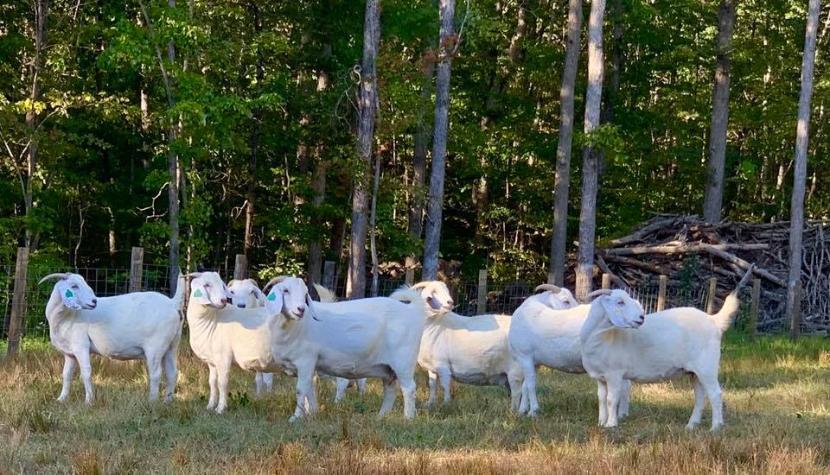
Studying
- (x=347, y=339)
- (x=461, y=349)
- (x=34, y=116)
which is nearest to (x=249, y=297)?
(x=347, y=339)

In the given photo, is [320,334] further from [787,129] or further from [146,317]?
[787,129]

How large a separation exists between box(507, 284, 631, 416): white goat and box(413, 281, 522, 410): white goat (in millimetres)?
285

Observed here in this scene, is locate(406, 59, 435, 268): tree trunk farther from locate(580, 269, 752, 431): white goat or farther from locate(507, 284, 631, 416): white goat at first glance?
locate(580, 269, 752, 431): white goat

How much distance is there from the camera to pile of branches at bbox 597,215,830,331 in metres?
28.7

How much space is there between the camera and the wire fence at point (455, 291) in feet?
65.8

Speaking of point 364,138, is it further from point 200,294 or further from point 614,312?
point 614,312

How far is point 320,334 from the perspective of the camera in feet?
39.2

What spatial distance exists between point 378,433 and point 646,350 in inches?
137

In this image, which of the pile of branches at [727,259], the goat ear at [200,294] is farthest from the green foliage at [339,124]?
the goat ear at [200,294]

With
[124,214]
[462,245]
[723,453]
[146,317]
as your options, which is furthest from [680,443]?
[462,245]

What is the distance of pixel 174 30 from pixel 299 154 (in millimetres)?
7849

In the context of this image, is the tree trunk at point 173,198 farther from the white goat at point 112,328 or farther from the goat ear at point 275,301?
the goat ear at point 275,301

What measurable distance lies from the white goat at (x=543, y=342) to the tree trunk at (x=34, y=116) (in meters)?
12.5

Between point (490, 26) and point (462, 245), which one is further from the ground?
point (490, 26)
